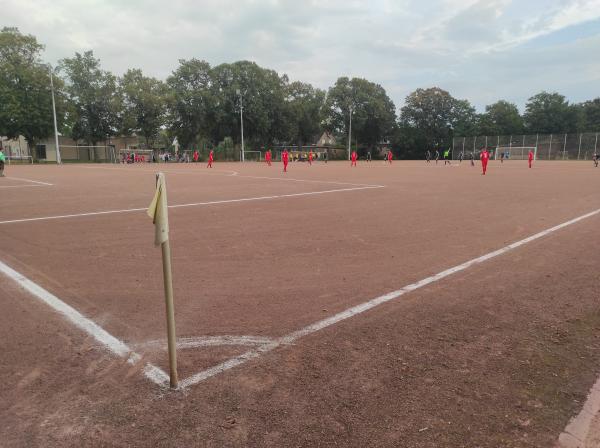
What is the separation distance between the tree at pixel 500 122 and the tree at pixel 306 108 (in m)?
33.0

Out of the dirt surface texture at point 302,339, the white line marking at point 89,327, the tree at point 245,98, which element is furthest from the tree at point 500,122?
the white line marking at point 89,327

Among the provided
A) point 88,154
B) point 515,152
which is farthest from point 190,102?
point 515,152

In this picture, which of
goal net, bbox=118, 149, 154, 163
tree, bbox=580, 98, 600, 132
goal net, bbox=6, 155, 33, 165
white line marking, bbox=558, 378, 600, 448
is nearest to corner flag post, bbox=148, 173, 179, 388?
white line marking, bbox=558, 378, 600, 448

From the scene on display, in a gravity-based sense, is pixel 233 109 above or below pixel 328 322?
above

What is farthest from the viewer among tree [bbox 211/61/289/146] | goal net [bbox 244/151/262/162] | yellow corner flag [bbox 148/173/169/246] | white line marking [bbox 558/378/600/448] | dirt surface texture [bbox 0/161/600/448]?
goal net [bbox 244/151/262/162]

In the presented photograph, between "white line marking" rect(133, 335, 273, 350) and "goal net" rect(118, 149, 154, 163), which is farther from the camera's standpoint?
"goal net" rect(118, 149, 154, 163)

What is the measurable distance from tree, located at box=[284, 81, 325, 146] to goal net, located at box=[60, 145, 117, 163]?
103 ft

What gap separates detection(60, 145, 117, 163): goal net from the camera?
6347 centimetres

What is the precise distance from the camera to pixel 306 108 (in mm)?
84750

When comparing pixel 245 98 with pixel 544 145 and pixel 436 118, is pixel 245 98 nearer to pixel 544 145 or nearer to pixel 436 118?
pixel 436 118

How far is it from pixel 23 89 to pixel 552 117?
90.8 meters

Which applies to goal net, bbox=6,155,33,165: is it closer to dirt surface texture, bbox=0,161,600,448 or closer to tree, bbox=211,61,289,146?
tree, bbox=211,61,289,146

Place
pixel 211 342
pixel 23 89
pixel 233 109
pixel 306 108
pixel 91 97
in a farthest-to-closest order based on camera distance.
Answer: pixel 306 108
pixel 233 109
pixel 91 97
pixel 23 89
pixel 211 342

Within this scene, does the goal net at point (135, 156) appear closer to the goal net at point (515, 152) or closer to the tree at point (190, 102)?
the tree at point (190, 102)
